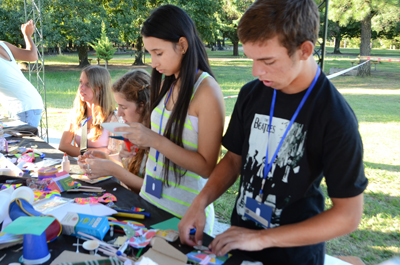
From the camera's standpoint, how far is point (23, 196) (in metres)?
1.31

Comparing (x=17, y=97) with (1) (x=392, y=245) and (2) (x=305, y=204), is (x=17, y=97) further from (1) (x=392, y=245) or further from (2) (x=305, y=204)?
(1) (x=392, y=245)

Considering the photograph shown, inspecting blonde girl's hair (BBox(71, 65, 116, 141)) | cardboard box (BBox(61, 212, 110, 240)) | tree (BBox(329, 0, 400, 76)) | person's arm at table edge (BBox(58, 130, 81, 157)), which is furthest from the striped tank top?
tree (BBox(329, 0, 400, 76))

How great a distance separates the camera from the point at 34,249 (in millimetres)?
1038

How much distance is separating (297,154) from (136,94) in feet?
4.26

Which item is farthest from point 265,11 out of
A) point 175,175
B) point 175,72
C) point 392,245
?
point 392,245

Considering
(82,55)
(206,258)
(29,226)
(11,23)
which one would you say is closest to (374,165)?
(206,258)

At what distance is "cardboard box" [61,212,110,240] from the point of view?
3.87 feet

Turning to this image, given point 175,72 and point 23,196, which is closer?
point 23,196

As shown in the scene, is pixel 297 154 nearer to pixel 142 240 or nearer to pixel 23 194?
pixel 142 240

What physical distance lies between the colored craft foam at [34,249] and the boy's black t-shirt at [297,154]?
705 mm

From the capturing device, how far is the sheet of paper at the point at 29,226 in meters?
0.97

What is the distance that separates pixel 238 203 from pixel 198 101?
1.63 ft

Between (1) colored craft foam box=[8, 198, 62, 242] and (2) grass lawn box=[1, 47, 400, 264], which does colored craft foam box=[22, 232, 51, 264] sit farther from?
(2) grass lawn box=[1, 47, 400, 264]

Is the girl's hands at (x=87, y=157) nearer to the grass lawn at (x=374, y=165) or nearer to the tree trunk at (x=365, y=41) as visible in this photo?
the grass lawn at (x=374, y=165)
